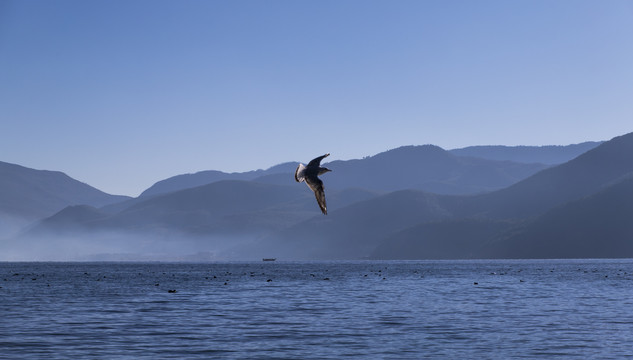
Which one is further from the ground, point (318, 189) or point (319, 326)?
→ point (318, 189)

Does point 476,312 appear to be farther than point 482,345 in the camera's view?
Yes

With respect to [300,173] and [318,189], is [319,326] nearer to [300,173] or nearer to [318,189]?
[300,173]

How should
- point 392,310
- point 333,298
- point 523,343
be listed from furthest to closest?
1. point 333,298
2. point 392,310
3. point 523,343

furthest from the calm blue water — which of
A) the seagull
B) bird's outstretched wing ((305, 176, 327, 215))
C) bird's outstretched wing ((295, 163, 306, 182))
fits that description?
bird's outstretched wing ((305, 176, 327, 215))

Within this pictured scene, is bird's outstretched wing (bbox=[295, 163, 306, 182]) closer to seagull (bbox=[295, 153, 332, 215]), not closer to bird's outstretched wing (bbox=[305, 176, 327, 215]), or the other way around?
seagull (bbox=[295, 153, 332, 215])

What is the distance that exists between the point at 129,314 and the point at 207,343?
95.2 feet

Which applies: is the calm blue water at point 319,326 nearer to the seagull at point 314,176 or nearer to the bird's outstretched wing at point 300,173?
the bird's outstretched wing at point 300,173

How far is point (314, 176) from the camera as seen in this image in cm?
2053

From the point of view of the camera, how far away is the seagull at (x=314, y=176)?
20.2m

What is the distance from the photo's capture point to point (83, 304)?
10419 cm

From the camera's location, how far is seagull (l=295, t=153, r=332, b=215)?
2016 cm

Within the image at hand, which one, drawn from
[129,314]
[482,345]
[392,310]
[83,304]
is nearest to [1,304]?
[83,304]

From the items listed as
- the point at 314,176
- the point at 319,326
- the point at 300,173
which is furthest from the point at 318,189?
A: the point at 319,326

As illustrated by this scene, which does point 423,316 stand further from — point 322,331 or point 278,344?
point 278,344
